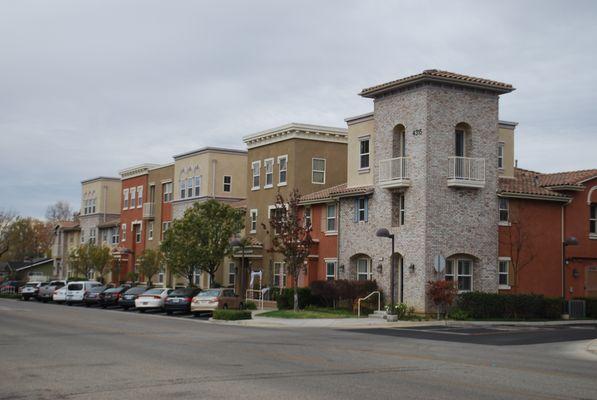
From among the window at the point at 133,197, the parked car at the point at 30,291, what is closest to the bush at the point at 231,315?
the parked car at the point at 30,291

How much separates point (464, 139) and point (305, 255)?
9648mm

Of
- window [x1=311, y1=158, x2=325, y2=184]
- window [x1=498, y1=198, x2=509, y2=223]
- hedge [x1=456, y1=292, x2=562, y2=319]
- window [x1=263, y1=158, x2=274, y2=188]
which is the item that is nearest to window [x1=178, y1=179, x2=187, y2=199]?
window [x1=263, y1=158, x2=274, y2=188]

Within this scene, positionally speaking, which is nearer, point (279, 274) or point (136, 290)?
point (136, 290)

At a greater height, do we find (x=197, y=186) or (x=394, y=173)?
(x=197, y=186)

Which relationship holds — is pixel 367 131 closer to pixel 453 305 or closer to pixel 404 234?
pixel 404 234

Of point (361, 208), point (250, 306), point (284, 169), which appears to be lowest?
point (250, 306)

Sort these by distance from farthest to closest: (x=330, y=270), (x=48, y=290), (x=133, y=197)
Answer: (x=133, y=197), (x=48, y=290), (x=330, y=270)

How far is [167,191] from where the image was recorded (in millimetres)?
63500

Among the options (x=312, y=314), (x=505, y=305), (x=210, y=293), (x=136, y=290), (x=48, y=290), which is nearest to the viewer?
(x=505, y=305)

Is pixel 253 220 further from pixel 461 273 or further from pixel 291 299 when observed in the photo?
pixel 461 273

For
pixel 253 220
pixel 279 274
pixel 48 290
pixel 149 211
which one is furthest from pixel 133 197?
pixel 279 274

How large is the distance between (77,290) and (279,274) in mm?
14570

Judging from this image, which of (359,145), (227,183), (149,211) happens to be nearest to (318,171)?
(359,145)

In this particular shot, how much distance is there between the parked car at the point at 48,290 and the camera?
183 feet
